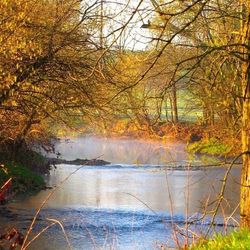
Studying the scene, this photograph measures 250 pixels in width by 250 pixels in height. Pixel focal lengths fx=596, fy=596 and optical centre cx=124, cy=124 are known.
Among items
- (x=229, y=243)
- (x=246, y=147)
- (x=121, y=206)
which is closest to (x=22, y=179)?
(x=121, y=206)

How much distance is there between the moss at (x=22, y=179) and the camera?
21.1 metres

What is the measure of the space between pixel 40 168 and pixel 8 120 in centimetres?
755

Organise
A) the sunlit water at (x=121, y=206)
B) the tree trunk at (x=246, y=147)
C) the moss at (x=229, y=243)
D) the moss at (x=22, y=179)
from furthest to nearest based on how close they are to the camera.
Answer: the moss at (x=22, y=179), the sunlit water at (x=121, y=206), the tree trunk at (x=246, y=147), the moss at (x=229, y=243)

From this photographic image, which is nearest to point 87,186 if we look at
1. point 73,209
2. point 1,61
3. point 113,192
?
point 113,192

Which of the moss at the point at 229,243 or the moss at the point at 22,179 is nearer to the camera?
the moss at the point at 229,243

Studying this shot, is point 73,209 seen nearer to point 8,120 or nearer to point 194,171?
point 8,120

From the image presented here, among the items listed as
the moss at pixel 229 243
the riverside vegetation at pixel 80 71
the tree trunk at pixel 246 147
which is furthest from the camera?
the riverside vegetation at pixel 80 71

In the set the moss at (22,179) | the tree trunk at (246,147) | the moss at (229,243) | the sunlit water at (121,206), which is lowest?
the sunlit water at (121,206)

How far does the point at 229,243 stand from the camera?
7.30m

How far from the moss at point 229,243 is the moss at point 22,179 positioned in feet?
45.2

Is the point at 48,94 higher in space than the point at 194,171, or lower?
higher

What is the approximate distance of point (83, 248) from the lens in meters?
12.1

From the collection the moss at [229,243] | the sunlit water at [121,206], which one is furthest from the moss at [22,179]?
the moss at [229,243]

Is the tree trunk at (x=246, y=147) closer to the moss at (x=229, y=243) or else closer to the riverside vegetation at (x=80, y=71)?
the moss at (x=229, y=243)
